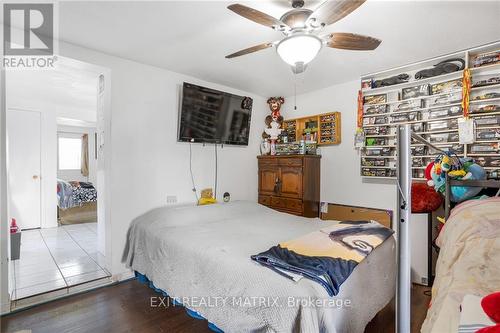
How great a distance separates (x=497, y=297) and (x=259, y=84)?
11.1 ft

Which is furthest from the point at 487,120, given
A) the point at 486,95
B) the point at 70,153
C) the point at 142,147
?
the point at 70,153

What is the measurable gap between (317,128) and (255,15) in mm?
2477

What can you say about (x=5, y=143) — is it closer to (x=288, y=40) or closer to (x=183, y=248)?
(x=183, y=248)

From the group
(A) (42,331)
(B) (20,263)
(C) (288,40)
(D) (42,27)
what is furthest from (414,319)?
(B) (20,263)

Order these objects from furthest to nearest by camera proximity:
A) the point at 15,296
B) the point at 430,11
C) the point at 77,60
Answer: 1. the point at 77,60
2. the point at 15,296
3. the point at 430,11

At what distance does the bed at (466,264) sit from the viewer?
2.66 feet

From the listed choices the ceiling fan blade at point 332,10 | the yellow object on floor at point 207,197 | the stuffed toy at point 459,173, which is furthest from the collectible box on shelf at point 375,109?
the yellow object on floor at point 207,197

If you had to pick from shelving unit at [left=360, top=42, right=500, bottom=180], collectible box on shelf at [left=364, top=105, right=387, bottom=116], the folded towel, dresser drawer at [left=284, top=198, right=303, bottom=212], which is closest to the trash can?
the folded towel

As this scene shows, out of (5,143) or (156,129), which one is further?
(156,129)

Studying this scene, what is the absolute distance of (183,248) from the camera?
2.08 metres

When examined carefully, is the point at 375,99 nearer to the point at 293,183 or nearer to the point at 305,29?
the point at 293,183

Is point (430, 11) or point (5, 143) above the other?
point (430, 11)

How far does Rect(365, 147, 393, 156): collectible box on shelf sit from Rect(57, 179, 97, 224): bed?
551 centimetres

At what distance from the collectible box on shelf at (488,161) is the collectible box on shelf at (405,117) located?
716 mm
